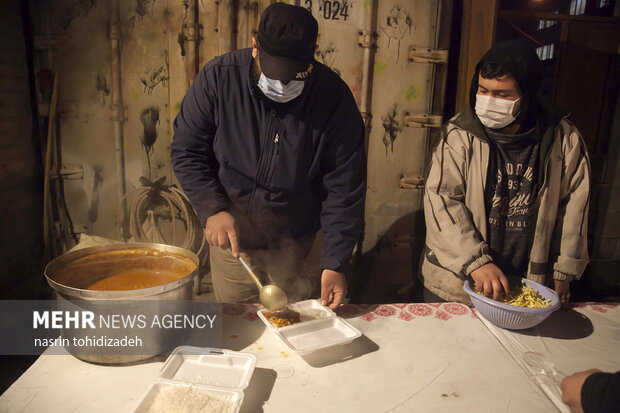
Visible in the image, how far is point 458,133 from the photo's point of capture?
248 centimetres

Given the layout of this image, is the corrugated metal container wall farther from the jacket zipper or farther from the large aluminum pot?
the large aluminum pot

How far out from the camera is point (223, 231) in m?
2.13

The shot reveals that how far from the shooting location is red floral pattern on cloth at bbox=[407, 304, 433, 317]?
2.11 m

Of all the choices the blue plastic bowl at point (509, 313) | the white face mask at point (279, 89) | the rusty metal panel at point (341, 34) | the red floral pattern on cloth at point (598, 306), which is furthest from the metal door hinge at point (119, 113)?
the red floral pattern on cloth at point (598, 306)

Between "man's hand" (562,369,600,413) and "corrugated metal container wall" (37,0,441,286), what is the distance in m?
2.83

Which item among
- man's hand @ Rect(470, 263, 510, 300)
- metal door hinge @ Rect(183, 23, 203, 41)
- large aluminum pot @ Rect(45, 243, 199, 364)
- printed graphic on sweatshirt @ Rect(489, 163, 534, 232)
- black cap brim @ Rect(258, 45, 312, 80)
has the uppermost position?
metal door hinge @ Rect(183, 23, 203, 41)

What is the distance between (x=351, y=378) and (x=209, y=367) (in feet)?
1.78

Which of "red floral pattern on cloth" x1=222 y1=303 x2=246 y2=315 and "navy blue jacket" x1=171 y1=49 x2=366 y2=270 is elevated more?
"navy blue jacket" x1=171 y1=49 x2=366 y2=270

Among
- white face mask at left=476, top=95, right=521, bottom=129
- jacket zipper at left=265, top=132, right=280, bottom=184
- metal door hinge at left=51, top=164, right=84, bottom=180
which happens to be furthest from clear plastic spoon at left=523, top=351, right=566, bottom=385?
metal door hinge at left=51, top=164, right=84, bottom=180

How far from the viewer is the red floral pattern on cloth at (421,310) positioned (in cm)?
211

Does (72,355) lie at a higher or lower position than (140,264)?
lower

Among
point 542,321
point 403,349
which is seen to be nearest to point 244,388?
point 403,349

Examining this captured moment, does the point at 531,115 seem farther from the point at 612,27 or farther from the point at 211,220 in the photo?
the point at 612,27

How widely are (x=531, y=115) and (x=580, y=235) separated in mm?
742
